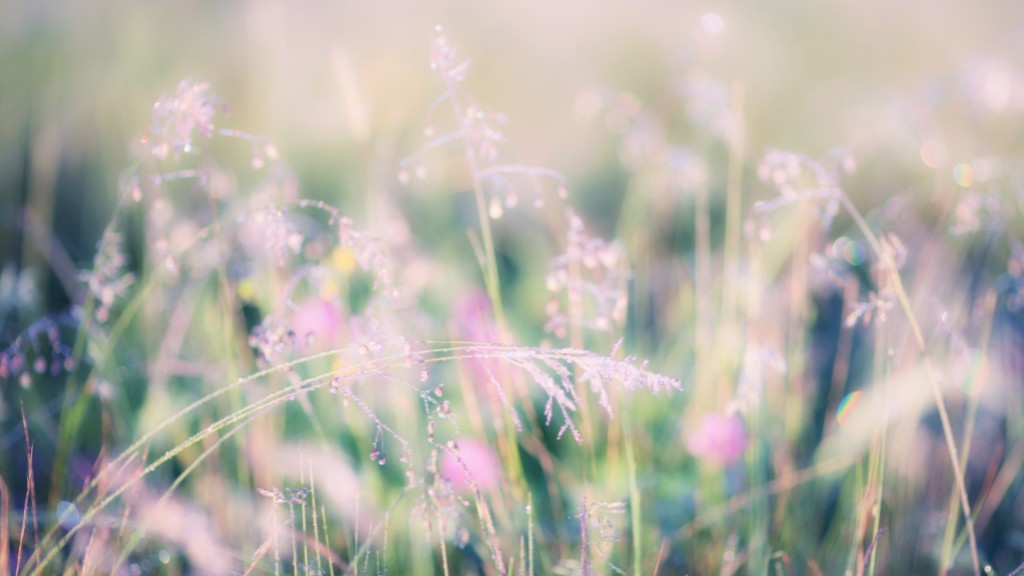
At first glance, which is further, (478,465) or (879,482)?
(478,465)

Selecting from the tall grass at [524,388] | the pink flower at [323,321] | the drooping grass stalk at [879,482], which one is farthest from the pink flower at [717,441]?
the pink flower at [323,321]

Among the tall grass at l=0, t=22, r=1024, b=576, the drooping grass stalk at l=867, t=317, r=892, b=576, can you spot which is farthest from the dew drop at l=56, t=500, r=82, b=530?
the drooping grass stalk at l=867, t=317, r=892, b=576

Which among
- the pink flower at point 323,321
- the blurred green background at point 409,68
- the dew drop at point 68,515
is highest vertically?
the blurred green background at point 409,68

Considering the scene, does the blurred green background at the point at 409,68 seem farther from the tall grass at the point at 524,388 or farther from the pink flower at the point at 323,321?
the pink flower at the point at 323,321

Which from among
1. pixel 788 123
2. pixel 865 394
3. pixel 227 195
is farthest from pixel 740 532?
pixel 788 123

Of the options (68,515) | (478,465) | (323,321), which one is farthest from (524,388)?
(68,515)

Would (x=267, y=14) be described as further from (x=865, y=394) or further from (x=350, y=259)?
(x=865, y=394)

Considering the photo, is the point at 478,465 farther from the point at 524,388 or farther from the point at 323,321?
the point at 323,321

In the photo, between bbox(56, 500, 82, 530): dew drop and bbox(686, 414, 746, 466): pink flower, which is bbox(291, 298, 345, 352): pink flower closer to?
bbox(56, 500, 82, 530): dew drop

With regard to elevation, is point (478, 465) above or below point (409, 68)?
below
